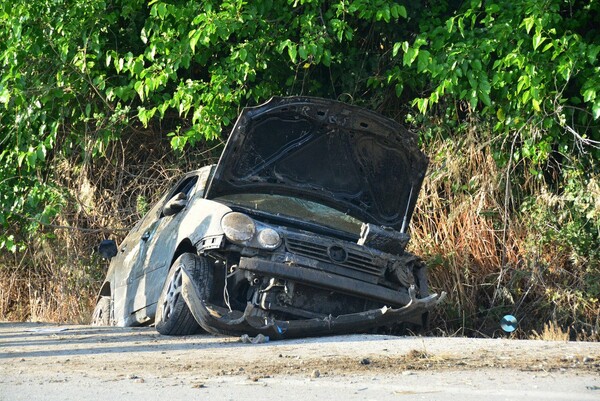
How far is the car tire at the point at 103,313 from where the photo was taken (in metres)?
11.9

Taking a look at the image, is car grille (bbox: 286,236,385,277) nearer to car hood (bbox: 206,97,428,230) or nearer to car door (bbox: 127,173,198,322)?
car hood (bbox: 206,97,428,230)

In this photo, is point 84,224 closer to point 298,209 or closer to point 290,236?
point 298,209

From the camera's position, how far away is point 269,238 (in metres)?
8.72

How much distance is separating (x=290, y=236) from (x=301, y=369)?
2154 mm

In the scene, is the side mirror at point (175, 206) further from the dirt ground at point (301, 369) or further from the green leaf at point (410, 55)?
the green leaf at point (410, 55)

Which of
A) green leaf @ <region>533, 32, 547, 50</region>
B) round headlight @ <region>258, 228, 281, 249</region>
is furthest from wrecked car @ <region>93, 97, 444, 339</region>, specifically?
green leaf @ <region>533, 32, 547, 50</region>

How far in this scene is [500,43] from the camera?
1153 cm

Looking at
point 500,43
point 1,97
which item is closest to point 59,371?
point 500,43

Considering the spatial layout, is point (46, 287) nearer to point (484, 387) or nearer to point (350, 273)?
point (350, 273)

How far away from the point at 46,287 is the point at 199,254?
301 inches

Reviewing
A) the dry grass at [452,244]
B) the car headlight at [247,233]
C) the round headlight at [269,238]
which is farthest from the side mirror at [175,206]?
the dry grass at [452,244]

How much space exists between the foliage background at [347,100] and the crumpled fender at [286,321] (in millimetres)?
2400

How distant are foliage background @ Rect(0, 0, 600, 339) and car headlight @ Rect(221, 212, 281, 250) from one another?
3283 mm

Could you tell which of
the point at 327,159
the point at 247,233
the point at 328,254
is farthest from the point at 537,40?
the point at 247,233
